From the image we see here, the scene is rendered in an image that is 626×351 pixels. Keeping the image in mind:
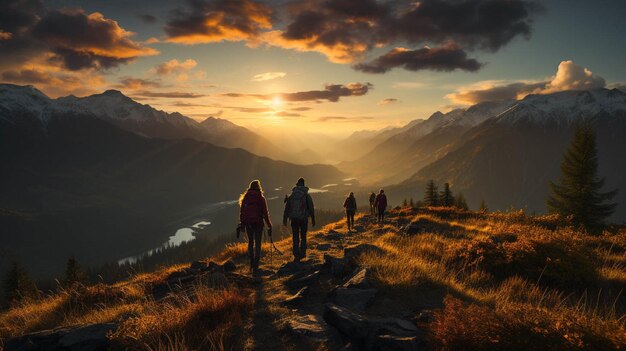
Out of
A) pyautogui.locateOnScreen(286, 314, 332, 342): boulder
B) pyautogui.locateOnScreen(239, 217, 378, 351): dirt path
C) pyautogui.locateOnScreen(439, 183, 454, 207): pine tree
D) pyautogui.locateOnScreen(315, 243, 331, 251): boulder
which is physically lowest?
pyautogui.locateOnScreen(439, 183, 454, 207): pine tree

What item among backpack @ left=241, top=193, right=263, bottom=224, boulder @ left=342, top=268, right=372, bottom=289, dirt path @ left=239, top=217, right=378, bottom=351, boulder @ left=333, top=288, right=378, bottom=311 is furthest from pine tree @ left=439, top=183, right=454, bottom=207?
boulder @ left=333, top=288, right=378, bottom=311

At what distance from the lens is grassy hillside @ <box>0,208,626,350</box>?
4398 millimetres

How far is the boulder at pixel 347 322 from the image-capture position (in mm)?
5004

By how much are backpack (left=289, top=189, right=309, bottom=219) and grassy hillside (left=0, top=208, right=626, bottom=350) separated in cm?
246

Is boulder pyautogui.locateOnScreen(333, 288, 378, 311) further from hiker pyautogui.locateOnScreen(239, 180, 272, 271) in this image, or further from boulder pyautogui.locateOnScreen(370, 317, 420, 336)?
hiker pyautogui.locateOnScreen(239, 180, 272, 271)

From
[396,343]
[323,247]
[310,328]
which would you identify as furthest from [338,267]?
[323,247]

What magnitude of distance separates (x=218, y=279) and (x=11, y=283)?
60483 millimetres

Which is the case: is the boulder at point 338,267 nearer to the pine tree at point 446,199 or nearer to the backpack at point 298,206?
the backpack at point 298,206

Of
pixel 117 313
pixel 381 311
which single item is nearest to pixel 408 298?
pixel 381 311

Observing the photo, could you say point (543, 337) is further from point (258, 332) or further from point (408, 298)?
point (258, 332)

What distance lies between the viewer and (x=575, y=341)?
3.88 metres

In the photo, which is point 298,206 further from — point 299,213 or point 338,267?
point 338,267

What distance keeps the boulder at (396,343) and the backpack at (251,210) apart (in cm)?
812

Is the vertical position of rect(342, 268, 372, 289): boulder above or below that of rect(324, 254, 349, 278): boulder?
above
